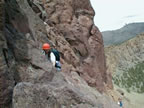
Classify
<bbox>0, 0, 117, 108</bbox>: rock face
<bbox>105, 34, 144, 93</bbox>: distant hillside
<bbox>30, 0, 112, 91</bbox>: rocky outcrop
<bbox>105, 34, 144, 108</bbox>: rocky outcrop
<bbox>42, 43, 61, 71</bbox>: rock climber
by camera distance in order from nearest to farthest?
<bbox>0, 0, 117, 108</bbox>: rock face, <bbox>42, 43, 61, 71</bbox>: rock climber, <bbox>30, 0, 112, 91</bbox>: rocky outcrop, <bbox>105, 34, 144, 108</bbox>: rocky outcrop, <bbox>105, 34, 144, 93</bbox>: distant hillside

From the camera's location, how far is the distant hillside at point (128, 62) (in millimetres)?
58444

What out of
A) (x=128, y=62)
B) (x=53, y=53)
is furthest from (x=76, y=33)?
(x=128, y=62)

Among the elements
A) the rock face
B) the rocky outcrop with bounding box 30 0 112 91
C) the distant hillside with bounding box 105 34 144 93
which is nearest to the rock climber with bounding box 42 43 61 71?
the rock face

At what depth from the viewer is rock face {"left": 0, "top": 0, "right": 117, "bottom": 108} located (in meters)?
7.00

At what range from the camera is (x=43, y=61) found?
31.9ft

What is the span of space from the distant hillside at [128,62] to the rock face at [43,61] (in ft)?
124

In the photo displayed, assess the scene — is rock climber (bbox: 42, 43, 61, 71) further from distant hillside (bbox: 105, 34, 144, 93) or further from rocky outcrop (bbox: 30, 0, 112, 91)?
distant hillside (bbox: 105, 34, 144, 93)

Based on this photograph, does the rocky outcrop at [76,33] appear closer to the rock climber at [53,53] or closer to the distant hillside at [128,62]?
the rock climber at [53,53]

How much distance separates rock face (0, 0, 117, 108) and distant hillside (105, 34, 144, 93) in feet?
124

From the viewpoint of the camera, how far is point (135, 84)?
182ft

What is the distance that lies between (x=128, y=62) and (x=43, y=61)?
2670 inches

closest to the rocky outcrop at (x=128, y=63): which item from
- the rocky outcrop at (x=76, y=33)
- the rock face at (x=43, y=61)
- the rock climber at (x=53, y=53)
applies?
the rocky outcrop at (x=76, y=33)

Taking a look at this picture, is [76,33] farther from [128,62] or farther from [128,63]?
[128,62]

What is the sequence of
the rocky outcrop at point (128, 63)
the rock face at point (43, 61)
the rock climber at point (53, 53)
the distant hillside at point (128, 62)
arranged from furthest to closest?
the distant hillside at point (128, 62) < the rocky outcrop at point (128, 63) < the rock climber at point (53, 53) < the rock face at point (43, 61)
